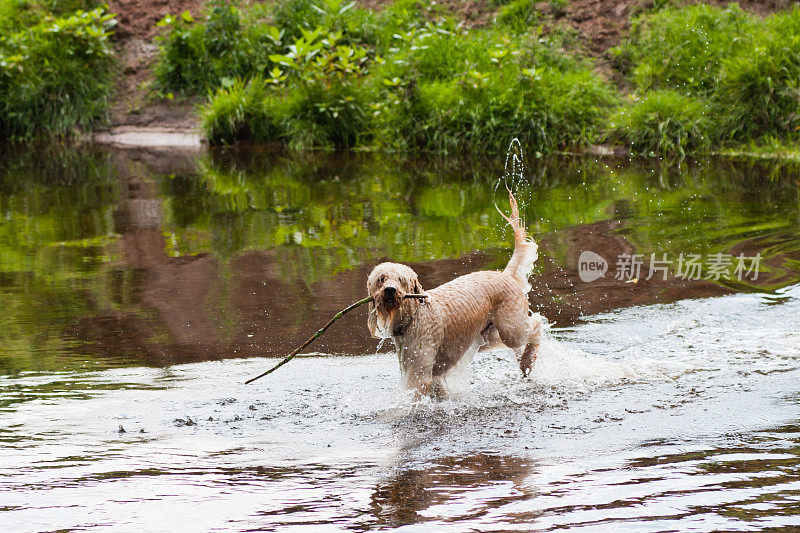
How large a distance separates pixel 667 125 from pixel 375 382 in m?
10.3

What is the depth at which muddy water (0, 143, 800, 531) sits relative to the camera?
13.0 ft

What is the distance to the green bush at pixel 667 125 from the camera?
47.8 feet

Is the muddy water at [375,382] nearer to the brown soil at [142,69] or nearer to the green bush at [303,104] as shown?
the green bush at [303,104]

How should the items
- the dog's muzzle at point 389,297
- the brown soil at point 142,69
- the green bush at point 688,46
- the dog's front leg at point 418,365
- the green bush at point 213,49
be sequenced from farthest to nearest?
the brown soil at point 142,69 < the green bush at point 213,49 < the green bush at point 688,46 < the dog's front leg at point 418,365 < the dog's muzzle at point 389,297

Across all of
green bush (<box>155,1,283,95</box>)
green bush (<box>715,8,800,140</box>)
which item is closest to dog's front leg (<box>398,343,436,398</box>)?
green bush (<box>715,8,800,140</box>)

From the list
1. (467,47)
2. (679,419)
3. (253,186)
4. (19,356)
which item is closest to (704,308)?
(679,419)

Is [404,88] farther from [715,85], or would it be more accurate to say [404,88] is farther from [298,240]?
[298,240]

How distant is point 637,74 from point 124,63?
11.1m

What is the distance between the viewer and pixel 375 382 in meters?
5.80

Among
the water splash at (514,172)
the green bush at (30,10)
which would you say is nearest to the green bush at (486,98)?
the water splash at (514,172)

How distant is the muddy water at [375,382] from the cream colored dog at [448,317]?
205 millimetres

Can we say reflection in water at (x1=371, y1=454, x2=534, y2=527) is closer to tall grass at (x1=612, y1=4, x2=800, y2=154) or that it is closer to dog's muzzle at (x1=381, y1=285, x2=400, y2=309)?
dog's muzzle at (x1=381, y1=285, x2=400, y2=309)

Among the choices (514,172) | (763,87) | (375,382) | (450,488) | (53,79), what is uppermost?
(53,79)

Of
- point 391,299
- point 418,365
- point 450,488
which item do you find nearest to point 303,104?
point 418,365
